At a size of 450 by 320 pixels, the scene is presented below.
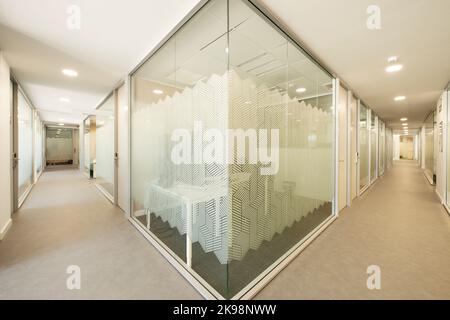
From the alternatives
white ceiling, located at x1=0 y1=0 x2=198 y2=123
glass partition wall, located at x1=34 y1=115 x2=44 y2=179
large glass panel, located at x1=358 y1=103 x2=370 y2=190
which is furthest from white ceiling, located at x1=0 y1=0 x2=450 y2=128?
glass partition wall, located at x1=34 y1=115 x2=44 y2=179

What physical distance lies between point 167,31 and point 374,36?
2.65 meters

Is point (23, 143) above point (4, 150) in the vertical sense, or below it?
above

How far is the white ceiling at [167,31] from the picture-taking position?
204cm

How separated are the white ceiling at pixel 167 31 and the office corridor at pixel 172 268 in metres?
2.78

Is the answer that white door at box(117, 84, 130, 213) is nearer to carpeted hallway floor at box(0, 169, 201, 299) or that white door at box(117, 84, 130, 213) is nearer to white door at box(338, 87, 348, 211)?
carpeted hallway floor at box(0, 169, 201, 299)

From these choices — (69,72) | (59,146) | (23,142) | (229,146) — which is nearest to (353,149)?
(229,146)

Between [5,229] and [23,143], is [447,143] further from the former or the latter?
[23,143]

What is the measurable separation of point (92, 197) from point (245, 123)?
17.5 ft

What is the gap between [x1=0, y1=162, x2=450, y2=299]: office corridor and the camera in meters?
1.93

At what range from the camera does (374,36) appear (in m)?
2.57

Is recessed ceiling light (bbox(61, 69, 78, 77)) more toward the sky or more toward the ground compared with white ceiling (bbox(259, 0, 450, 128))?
more toward the sky

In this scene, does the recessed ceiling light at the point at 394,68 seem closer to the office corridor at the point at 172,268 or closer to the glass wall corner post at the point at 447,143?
the glass wall corner post at the point at 447,143

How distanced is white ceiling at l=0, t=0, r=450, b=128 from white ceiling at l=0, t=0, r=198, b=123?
0.03 ft

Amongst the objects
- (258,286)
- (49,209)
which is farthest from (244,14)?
(49,209)
